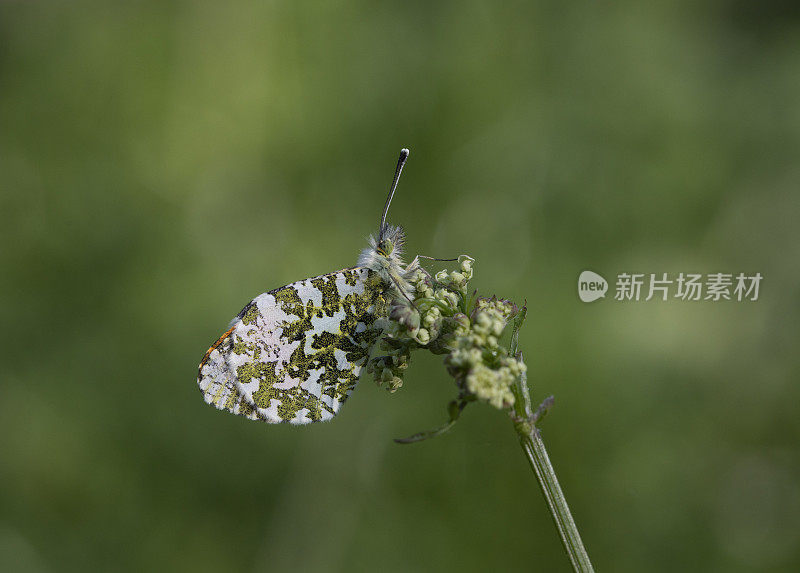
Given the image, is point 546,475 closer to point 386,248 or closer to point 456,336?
point 456,336

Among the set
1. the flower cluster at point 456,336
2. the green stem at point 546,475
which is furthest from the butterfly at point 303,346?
the green stem at point 546,475

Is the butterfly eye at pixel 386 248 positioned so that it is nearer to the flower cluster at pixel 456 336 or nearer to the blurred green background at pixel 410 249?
the flower cluster at pixel 456 336

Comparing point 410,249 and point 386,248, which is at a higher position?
point 410,249

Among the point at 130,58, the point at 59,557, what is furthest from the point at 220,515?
the point at 130,58

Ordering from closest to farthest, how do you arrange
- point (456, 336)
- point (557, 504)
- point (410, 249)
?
point (557, 504)
point (456, 336)
point (410, 249)

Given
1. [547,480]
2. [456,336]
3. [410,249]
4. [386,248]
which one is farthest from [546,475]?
[410,249]

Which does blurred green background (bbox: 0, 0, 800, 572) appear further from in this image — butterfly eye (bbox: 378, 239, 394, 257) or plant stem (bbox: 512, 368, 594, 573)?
plant stem (bbox: 512, 368, 594, 573)
